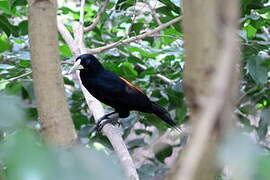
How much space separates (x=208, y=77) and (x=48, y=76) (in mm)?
235

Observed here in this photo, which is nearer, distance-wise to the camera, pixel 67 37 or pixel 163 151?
pixel 67 37

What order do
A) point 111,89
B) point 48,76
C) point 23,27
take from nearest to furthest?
point 48,76, point 23,27, point 111,89

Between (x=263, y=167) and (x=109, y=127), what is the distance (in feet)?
6.69

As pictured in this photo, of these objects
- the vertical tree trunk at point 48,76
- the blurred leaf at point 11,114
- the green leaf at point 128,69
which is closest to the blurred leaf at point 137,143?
the green leaf at point 128,69

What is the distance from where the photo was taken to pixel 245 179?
0.28 meters

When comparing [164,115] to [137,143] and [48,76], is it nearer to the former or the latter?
[137,143]

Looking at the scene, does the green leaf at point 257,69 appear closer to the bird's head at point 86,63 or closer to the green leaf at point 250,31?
the green leaf at point 250,31

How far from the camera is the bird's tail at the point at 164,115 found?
2.91 meters

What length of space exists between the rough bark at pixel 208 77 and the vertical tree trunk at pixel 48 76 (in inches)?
6.1

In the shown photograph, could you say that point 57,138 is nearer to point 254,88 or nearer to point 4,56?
point 254,88

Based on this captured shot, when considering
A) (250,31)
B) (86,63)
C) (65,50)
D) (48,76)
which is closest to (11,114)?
(48,76)

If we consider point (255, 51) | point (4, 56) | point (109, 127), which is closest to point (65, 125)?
point (109, 127)

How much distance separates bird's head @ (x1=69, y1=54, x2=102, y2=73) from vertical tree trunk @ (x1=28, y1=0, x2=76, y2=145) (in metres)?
2.22

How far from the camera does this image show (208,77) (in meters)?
0.29
